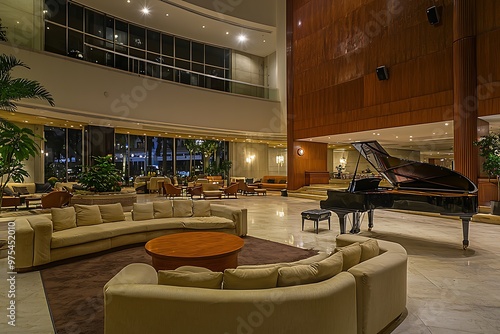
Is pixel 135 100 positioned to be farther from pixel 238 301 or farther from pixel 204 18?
pixel 238 301

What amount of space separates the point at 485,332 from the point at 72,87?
11.7 metres

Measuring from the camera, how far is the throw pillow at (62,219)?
4600 millimetres

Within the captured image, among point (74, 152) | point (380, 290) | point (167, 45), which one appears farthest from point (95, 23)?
point (380, 290)

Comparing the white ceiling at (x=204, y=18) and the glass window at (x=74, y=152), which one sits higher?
the white ceiling at (x=204, y=18)

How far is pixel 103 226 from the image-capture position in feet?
16.3

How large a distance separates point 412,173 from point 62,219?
19.9ft

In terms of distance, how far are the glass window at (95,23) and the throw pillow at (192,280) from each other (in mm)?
14309

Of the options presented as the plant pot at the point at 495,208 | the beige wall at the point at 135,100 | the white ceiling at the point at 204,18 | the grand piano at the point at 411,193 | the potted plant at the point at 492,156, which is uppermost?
the white ceiling at the point at 204,18

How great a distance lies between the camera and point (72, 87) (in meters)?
10.3

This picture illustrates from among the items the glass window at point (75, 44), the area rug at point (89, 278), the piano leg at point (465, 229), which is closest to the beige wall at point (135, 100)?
the glass window at point (75, 44)

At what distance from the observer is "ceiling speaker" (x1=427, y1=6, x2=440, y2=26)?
908cm

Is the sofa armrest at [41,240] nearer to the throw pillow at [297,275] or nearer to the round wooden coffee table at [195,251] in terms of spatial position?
the round wooden coffee table at [195,251]

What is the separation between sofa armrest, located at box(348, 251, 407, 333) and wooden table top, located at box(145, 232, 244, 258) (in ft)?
5.71

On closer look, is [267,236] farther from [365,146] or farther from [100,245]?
[100,245]
